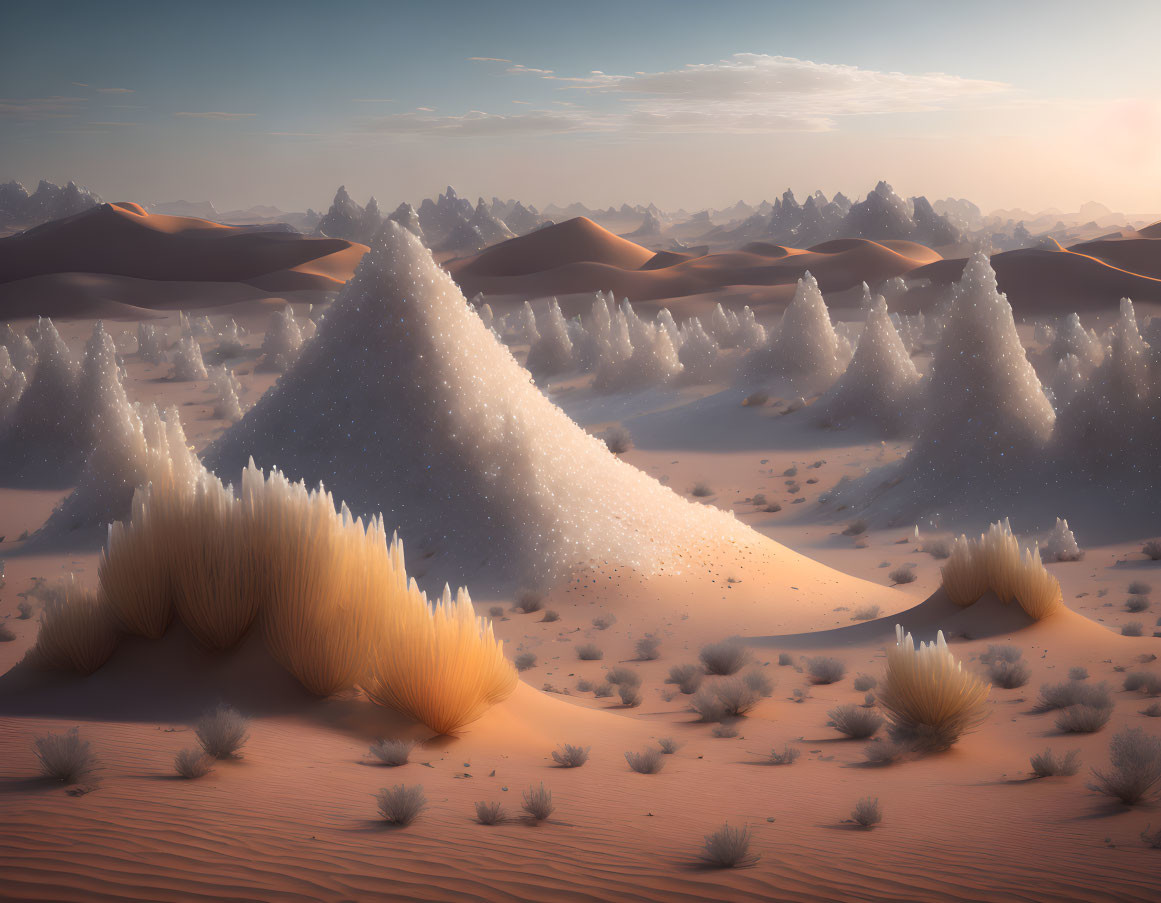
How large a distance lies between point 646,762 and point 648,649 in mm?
3958

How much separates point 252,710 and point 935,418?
15896 mm

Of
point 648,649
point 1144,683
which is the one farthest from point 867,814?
point 648,649

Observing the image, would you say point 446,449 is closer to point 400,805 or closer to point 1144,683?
point 1144,683

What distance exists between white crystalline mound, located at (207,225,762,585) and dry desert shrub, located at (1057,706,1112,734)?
18.6ft

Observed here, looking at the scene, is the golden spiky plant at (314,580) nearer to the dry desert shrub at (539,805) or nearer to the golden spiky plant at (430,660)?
the golden spiky plant at (430,660)

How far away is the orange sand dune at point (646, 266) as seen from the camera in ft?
204

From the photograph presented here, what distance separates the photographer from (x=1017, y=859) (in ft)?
12.1

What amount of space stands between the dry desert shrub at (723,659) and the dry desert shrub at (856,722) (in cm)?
207

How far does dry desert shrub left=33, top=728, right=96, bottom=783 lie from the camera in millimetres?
3748

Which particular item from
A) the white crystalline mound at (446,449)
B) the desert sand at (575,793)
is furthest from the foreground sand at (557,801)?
the white crystalline mound at (446,449)

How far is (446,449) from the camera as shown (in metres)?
12.1

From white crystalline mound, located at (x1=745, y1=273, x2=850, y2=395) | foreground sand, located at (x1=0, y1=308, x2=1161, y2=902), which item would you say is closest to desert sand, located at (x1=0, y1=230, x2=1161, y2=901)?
foreground sand, located at (x1=0, y1=308, x2=1161, y2=902)

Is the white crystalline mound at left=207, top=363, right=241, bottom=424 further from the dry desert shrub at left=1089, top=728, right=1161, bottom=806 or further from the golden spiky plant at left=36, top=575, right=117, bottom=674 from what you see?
the dry desert shrub at left=1089, top=728, right=1161, bottom=806

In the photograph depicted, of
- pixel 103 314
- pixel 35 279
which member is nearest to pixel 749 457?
pixel 103 314
